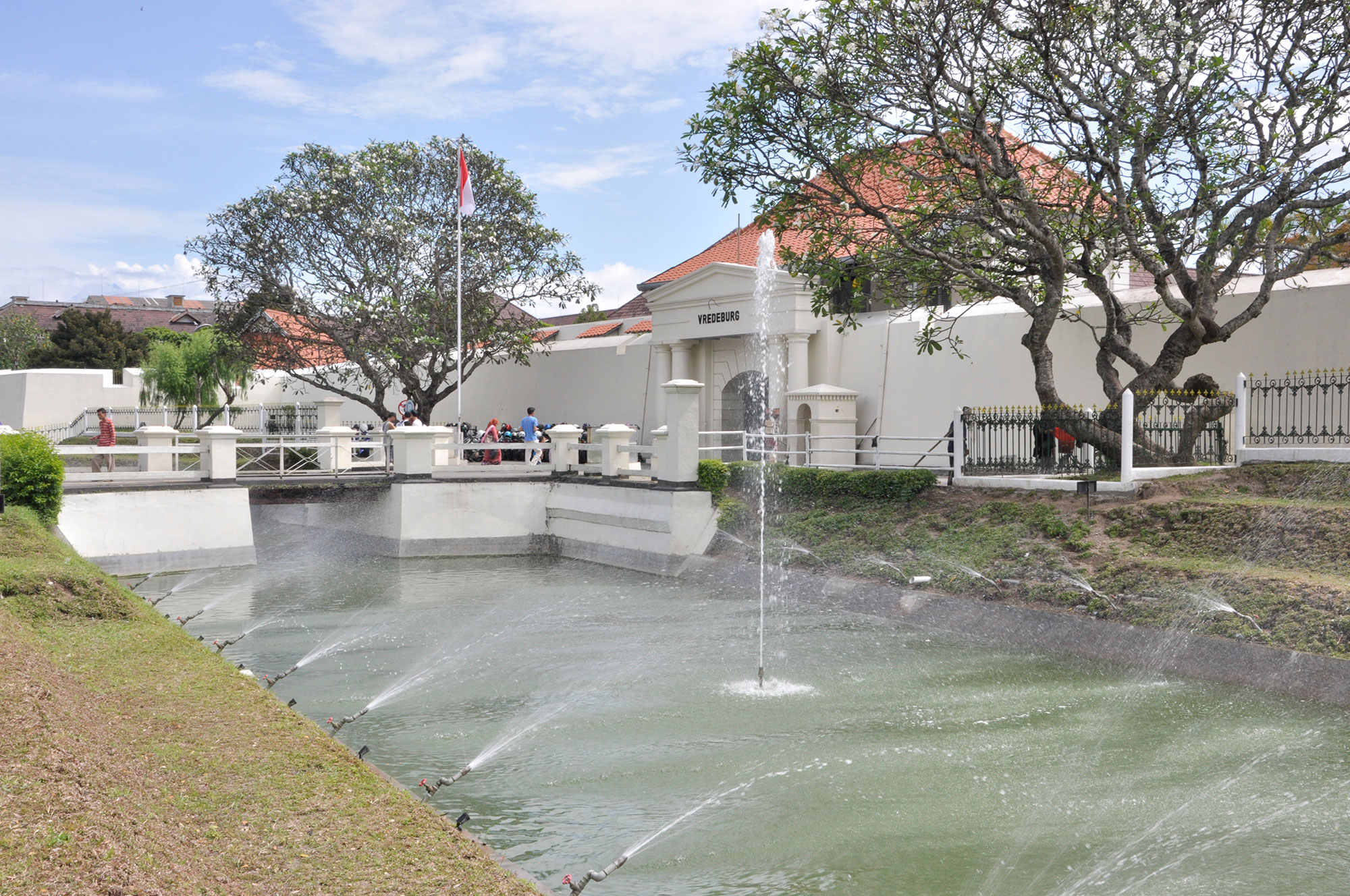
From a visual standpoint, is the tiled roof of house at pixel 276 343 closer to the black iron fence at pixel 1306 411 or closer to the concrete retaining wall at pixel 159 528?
the concrete retaining wall at pixel 159 528

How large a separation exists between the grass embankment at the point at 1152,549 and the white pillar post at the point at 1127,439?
29 centimetres

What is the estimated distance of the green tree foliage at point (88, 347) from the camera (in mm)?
58188

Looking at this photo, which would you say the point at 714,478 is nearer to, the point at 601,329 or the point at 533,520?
the point at 533,520

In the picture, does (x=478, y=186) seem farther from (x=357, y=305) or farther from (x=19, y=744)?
(x=19, y=744)

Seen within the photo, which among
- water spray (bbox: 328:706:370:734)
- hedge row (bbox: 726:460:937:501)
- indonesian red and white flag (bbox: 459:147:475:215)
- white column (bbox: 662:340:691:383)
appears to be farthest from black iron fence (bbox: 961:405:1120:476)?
indonesian red and white flag (bbox: 459:147:475:215)

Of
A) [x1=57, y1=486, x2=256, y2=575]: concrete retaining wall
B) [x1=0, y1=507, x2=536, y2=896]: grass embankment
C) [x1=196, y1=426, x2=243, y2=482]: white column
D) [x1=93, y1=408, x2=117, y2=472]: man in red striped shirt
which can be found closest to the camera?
[x1=0, y1=507, x2=536, y2=896]: grass embankment

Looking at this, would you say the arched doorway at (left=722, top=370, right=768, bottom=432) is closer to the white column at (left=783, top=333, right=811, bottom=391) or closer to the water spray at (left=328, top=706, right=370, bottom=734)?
the white column at (left=783, top=333, right=811, bottom=391)

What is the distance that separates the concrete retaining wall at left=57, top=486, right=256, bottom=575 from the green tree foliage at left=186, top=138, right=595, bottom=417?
9.65 metres

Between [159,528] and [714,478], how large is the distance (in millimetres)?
9825

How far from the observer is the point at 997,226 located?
1775 centimetres

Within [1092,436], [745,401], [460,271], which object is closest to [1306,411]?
[1092,436]

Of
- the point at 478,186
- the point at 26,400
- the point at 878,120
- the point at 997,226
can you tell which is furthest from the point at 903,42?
the point at 26,400

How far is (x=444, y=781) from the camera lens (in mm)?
6652

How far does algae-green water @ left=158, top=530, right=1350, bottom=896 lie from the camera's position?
6273 mm
